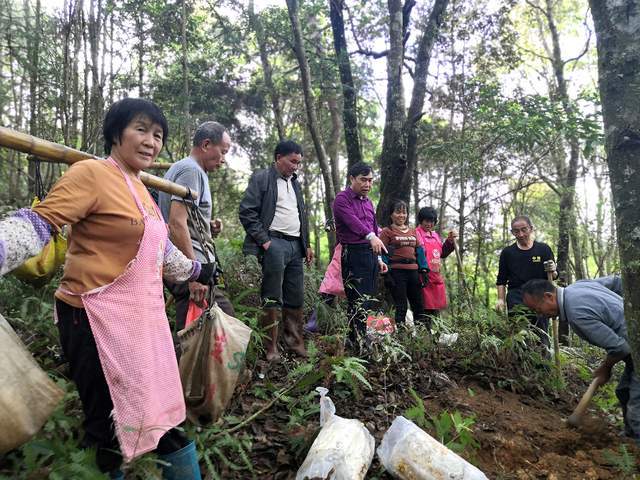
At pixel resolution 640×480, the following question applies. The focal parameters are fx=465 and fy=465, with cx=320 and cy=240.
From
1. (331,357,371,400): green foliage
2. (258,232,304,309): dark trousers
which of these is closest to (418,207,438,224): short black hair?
(258,232,304,309): dark trousers

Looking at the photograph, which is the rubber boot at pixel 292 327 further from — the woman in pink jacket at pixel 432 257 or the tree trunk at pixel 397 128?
the tree trunk at pixel 397 128

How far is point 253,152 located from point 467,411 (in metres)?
12.0

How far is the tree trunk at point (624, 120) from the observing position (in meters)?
2.43

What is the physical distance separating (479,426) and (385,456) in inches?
46.8

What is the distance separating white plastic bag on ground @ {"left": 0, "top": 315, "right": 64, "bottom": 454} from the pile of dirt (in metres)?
1.36

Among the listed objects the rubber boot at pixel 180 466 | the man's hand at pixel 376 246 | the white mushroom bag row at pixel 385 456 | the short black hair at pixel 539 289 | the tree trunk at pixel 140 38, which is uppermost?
the tree trunk at pixel 140 38

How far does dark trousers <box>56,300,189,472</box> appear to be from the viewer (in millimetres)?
1817

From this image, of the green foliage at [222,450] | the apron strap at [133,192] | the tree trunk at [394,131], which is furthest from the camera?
the tree trunk at [394,131]

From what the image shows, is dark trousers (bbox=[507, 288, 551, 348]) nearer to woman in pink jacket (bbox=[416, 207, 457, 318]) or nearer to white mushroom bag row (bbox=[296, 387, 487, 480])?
woman in pink jacket (bbox=[416, 207, 457, 318])

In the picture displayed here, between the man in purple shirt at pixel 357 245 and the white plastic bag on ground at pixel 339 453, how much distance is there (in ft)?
6.63

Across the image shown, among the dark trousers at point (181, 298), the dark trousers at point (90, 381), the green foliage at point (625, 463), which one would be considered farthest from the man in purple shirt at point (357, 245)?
the dark trousers at point (90, 381)

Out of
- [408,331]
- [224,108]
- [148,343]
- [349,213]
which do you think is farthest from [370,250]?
[224,108]

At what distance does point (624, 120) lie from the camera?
2447mm

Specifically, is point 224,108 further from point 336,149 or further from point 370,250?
point 370,250
